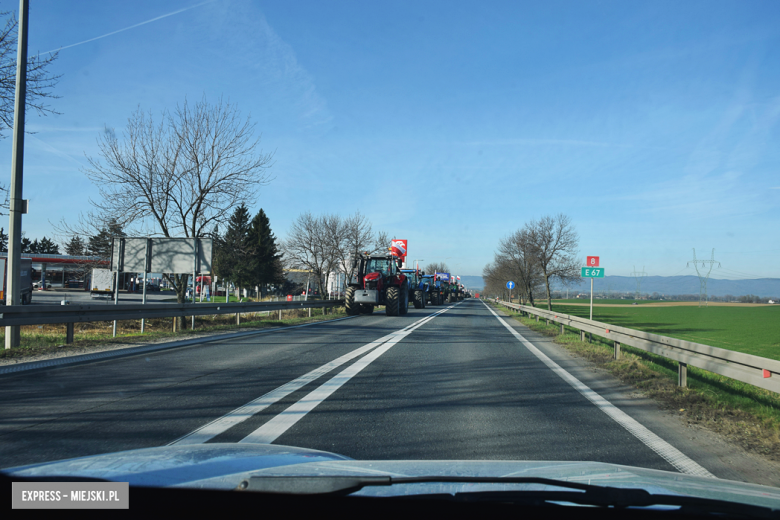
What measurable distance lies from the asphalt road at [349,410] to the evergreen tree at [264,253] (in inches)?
2312

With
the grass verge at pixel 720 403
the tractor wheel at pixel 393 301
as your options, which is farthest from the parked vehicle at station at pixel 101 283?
the grass verge at pixel 720 403

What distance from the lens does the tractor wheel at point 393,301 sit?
25.5 meters

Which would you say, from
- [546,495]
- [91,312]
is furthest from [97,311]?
[546,495]

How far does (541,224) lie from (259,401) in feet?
155

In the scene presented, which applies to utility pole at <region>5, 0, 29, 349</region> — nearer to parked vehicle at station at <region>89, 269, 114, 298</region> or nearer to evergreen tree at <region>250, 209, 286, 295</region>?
parked vehicle at station at <region>89, 269, 114, 298</region>

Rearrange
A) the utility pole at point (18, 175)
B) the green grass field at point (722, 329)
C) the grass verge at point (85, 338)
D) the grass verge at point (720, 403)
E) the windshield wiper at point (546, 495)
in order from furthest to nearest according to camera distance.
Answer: the green grass field at point (722, 329) → the utility pole at point (18, 175) → the grass verge at point (85, 338) → the grass verge at point (720, 403) → the windshield wiper at point (546, 495)

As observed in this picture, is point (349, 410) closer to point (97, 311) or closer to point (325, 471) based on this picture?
point (325, 471)

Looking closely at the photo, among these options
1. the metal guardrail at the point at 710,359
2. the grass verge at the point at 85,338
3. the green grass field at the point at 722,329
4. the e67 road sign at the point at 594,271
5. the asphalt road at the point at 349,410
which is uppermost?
the e67 road sign at the point at 594,271

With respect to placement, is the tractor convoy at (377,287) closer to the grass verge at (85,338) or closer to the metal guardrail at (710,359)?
the grass verge at (85,338)

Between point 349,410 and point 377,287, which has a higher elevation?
point 377,287

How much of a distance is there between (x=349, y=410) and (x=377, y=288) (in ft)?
66.7

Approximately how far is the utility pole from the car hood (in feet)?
31.0

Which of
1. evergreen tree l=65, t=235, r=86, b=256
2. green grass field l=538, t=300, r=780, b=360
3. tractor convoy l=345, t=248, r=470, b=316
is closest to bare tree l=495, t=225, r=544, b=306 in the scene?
green grass field l=538, t=300, r=780, b=360

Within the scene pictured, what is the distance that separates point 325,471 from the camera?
244 cm
